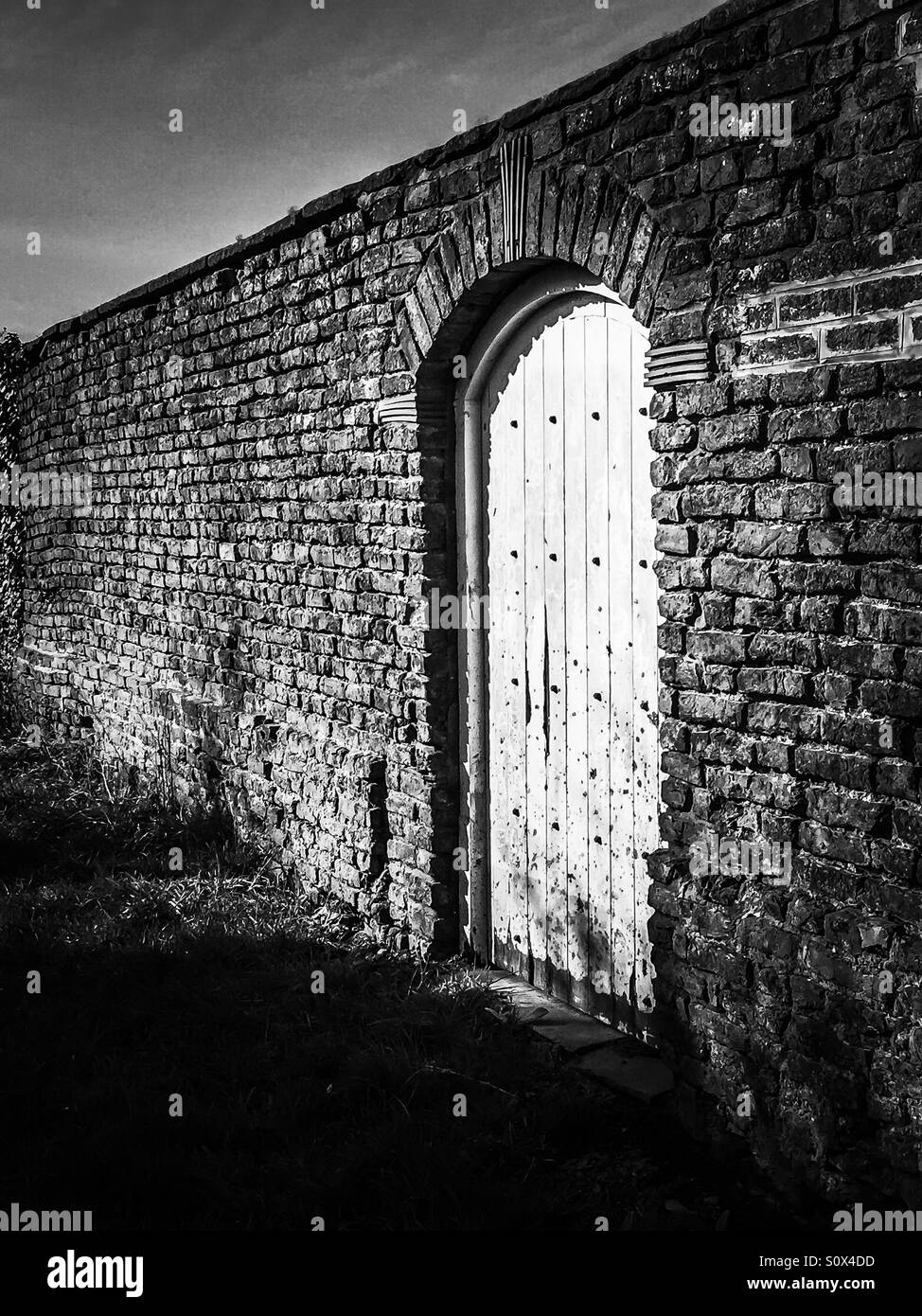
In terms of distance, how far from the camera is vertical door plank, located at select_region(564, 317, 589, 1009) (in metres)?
4.40

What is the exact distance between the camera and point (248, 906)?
5.66 m

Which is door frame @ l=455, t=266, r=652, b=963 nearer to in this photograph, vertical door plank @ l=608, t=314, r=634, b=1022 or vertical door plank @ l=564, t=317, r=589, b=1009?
vertical door plank @ l=564, t=317, r=589, b=1009

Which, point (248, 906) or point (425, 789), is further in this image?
point (248, 906)

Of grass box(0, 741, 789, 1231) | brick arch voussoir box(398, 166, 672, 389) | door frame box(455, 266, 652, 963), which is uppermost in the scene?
brick arch voussoir box(398, 166, 672, 389)

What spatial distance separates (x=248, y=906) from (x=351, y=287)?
9.74 feet

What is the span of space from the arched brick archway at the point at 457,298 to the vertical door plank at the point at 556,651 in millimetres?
360

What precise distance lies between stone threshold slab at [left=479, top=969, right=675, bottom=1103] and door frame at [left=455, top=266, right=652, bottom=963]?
34 cm

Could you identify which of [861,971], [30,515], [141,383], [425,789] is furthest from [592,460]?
[30,515]

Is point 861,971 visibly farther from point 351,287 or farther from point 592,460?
point 351,287

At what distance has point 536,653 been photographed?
4711 mm

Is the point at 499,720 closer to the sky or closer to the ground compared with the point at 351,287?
Result: closer to the ground

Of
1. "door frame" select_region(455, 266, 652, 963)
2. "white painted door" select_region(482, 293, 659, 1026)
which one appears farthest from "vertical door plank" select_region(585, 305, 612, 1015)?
"door frame" select_region(455, 266, 652, 963)

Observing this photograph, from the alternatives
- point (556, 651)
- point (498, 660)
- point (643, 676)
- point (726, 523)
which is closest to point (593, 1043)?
point (643, 676)

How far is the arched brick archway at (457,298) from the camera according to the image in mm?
3883
